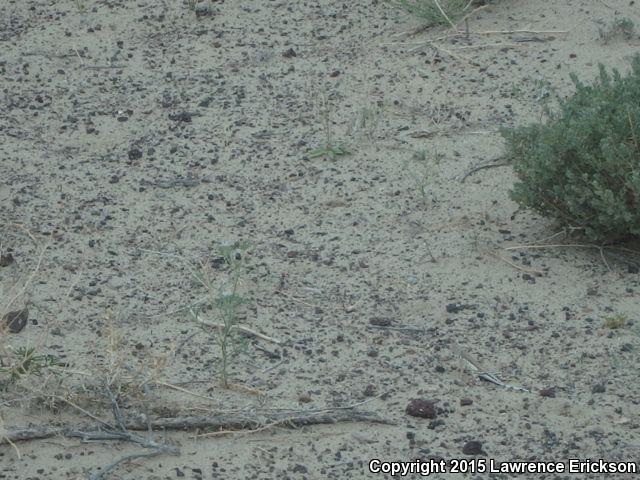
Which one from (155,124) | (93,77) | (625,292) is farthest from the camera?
(93,77)

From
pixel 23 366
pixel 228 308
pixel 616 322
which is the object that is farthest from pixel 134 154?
pixel 616 322

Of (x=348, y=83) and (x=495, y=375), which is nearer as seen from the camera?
(x=495, y=375)

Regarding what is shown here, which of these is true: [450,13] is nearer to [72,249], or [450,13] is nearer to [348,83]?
[348,83]

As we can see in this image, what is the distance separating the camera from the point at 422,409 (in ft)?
12.3

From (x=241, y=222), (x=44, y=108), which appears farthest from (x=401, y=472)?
(x=44, y=108)

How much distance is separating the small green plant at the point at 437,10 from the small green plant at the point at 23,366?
312 centimetres

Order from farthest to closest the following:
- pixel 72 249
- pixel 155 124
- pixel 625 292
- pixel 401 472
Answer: pixel 155 124, pixel 72 249, pixel 625 292, pixel 401 472

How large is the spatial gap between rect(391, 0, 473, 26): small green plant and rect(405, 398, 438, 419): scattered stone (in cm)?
291

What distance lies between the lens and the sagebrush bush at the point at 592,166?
435 cm

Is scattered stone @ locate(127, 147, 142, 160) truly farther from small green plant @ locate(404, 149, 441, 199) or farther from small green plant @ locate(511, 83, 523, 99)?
small green plant @ locate(511, 83, 523, 99)

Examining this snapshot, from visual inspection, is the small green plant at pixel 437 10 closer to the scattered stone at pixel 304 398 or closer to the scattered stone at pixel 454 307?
the scattered stone at pixel 454 307

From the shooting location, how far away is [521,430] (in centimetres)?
368

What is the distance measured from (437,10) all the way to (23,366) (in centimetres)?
330

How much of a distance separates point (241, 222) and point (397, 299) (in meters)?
0.86
